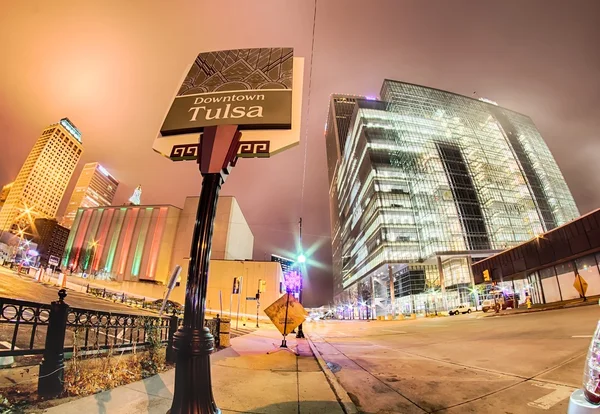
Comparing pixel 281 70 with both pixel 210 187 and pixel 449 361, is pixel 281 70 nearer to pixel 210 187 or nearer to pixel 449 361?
pixel 210 187

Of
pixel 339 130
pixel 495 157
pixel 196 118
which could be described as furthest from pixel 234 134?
pixel 339 130

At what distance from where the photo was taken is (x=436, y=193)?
2638 inches

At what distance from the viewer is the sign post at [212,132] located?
2387 mm

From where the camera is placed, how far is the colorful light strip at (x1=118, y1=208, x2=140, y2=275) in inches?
2453

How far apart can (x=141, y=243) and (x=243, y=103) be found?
71249mm

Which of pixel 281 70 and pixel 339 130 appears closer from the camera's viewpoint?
pixel 281 70

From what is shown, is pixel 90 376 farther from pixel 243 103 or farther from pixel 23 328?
pixel 243 103

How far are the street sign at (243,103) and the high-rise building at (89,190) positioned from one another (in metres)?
218

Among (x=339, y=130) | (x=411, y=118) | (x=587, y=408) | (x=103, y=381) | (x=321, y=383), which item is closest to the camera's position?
(x=587, y=408)

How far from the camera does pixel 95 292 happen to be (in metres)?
35.7

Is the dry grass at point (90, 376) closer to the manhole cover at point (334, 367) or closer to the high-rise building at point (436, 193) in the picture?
the manhole cover at point (334, 367)

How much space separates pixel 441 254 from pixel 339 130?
79149 millimetres

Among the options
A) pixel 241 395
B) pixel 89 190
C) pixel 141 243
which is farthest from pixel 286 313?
pixel 89 190

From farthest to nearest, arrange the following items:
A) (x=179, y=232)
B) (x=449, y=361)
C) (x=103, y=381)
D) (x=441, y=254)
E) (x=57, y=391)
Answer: (x=179, y=232) < (x=441, y=254) < (x=449, y=361) < (x=103, y=381) < (x=57, y=391)
